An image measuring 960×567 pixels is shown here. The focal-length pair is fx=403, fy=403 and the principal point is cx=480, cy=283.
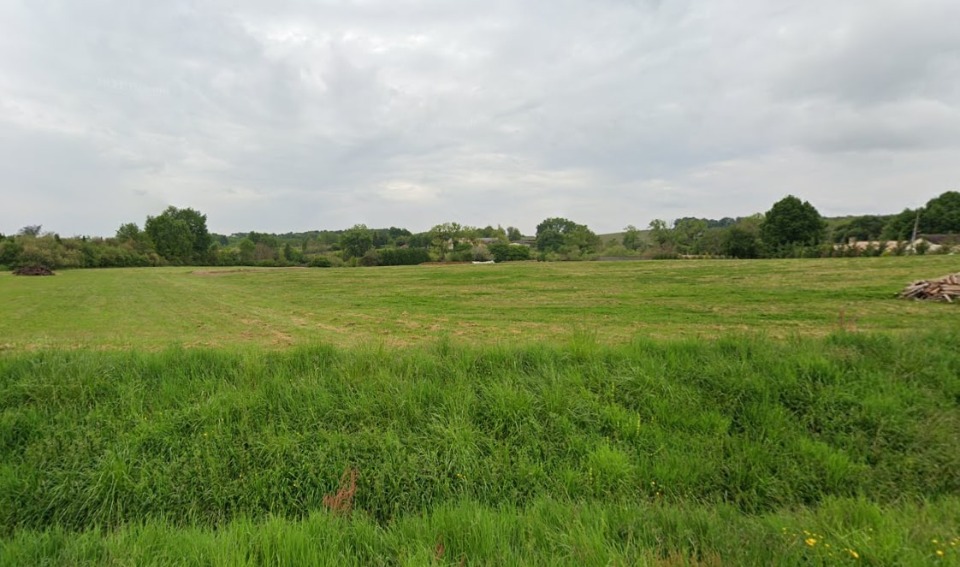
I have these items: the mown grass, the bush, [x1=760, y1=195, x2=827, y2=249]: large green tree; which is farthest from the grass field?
the bush

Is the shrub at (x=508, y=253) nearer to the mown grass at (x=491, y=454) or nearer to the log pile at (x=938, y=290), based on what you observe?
the log pile at (x=938, y=290)

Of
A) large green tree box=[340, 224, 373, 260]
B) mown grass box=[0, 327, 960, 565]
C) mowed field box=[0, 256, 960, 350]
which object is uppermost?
large green tree box=[340, 224, 373, 260]

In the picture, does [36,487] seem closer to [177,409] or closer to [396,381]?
[177,409]

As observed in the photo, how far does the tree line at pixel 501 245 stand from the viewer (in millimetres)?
67375

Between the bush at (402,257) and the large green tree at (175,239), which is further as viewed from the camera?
the large green tree at (175,239)

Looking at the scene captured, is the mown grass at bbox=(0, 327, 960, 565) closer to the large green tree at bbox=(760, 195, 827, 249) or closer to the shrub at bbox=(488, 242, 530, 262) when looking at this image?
the large green tree at bbox=(760, 195, 827, 249)

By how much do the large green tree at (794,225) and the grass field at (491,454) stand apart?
7552 cm

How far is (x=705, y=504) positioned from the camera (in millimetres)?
3688

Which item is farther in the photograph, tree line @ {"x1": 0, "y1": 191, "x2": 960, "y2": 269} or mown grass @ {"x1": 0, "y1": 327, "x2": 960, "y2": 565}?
tree line @ {"x1": 0, "y1": 191, "x2": 960, "y2": 269}

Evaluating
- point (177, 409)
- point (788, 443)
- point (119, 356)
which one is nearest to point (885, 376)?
point (788, 443)

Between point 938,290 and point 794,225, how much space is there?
211 ft

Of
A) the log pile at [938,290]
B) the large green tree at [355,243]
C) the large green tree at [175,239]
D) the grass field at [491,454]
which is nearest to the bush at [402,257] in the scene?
the large green tree at [355,243]

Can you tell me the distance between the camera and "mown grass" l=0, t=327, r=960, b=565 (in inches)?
119

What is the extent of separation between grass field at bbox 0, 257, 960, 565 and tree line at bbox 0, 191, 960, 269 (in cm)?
5941
